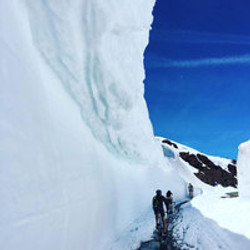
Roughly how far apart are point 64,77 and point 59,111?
2.05 m

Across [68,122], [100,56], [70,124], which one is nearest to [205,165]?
[100,56]

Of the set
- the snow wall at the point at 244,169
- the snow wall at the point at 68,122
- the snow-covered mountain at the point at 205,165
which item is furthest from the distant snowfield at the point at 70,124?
the snow-covered mountain at the point at 205,165

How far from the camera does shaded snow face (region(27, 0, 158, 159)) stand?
7797 mm

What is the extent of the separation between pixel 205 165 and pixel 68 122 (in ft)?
177

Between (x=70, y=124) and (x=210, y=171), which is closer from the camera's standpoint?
(x=70, y=124)

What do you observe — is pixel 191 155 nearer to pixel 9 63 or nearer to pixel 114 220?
pixel 114 220

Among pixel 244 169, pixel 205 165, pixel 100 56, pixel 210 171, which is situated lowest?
pixel 244 169

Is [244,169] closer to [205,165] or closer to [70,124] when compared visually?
[70,124]

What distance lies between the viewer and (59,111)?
666cm

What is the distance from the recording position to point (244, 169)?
48.1ft

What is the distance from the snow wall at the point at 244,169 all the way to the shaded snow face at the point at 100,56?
607cm

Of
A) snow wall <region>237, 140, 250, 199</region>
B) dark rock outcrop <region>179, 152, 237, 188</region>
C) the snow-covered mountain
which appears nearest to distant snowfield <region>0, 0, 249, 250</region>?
snow wall <region>237, 140, 250, 199</region>

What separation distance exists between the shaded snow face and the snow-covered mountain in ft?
121

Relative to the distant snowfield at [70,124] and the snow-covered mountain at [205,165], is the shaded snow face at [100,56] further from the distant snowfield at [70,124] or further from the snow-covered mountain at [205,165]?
the snow-covered mountain at [205,165]
